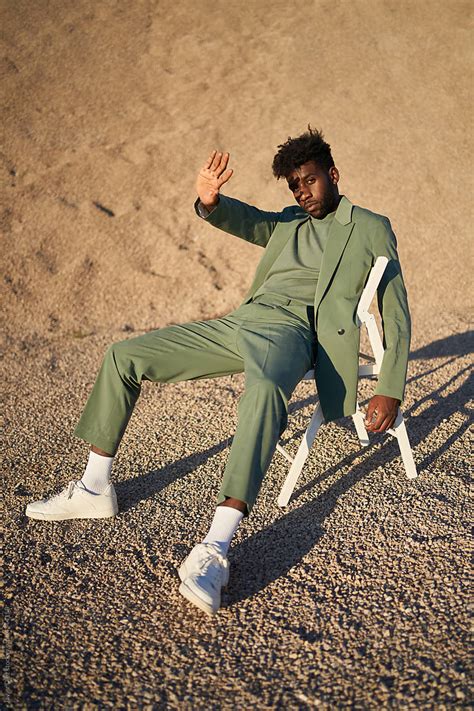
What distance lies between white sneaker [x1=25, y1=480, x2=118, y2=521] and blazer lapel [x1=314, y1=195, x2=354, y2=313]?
150 centimetres

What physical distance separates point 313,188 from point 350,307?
726 millimetres

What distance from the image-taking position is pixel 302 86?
11.4 meters

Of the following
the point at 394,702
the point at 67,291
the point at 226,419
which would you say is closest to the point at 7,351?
the point at 67,291

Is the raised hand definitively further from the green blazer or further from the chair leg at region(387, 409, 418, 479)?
the chair leg at region(387, 409, 418, 479)

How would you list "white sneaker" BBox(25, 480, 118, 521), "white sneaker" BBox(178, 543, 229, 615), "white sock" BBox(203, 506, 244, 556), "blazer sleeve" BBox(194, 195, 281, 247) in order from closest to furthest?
1. "white sneaker" BBox(178, 543, 229, 615)
2. "white sock" BBox(203, 506, 244, 556)
3. "white sneaker" BBox(25, 480, 118, 521)
4. "blazer sleeve" BBox(194, 195, 281, 247)

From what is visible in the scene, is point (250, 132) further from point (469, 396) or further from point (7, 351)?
point (469, 396)

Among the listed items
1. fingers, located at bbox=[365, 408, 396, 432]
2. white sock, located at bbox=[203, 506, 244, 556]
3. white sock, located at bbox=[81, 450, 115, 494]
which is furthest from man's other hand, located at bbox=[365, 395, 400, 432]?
white sock, located at bbox=[81, 450, 115, 494]

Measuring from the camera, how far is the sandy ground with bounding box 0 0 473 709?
2572 mm

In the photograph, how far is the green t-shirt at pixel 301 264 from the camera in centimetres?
383

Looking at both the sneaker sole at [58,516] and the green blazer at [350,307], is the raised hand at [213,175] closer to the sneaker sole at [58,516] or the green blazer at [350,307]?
the green blazer at [350,307]

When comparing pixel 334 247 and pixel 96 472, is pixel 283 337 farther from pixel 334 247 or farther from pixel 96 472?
pixel 96 472

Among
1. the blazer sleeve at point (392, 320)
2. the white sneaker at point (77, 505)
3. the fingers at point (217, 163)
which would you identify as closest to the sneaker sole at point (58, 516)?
the white sneaker at point (77, 505)

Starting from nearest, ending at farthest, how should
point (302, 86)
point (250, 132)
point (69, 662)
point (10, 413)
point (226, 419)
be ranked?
point (69, 662) → point (226, 419) → point (10, 413) → point (250, 132) → point (302, 86)

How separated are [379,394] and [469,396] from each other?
6.10ft
